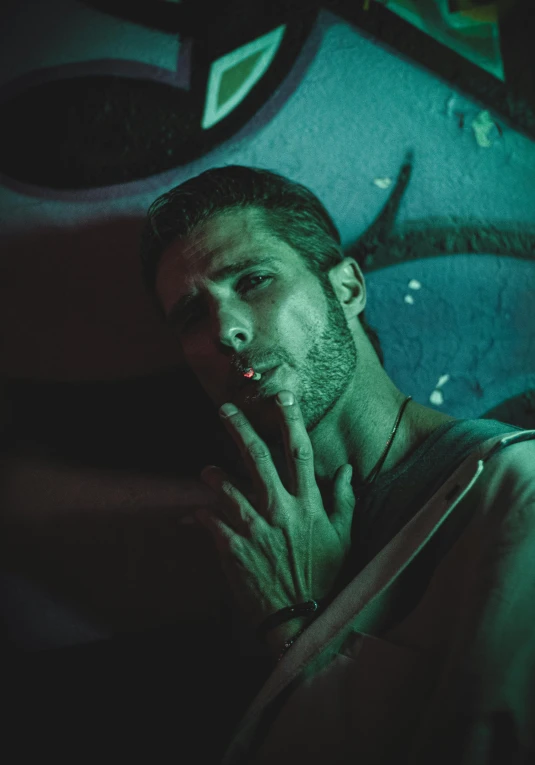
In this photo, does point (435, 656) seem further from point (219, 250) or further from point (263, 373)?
point (219, 250)

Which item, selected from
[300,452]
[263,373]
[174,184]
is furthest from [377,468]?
[174,184]

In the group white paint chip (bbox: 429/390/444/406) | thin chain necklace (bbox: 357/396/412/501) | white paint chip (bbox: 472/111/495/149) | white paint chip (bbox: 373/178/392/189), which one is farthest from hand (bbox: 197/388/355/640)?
white paint chip (bbox: 472/111/495/149)

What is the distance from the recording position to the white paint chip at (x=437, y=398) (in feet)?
5.62

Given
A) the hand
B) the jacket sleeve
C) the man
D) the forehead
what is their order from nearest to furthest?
the jacket sleeve, the man, the hand, the forehead

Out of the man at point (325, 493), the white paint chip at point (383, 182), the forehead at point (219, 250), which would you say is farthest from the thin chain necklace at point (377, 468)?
the white paint chip at point (383, 182)

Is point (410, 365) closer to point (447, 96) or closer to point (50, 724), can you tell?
point (447, 96)

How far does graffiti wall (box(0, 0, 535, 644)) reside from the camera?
1722 millimetres

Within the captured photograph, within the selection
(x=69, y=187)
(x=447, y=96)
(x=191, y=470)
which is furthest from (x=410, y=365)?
(x=69, y=187)

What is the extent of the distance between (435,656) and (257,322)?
88 cm

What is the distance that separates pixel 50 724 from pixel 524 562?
56.0 inches

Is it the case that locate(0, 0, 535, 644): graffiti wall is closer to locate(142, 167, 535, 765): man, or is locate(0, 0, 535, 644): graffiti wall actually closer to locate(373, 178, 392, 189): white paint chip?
locate(373, 178, 392, 189): white paint chip

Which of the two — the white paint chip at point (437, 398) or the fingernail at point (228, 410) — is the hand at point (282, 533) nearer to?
the fingernail at point (228, 410)

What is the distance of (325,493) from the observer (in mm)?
1448

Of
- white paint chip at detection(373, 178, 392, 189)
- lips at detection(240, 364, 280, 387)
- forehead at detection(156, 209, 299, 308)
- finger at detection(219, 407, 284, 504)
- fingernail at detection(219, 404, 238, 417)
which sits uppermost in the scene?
white paint chip at detection(373, 178, 392, 189)
